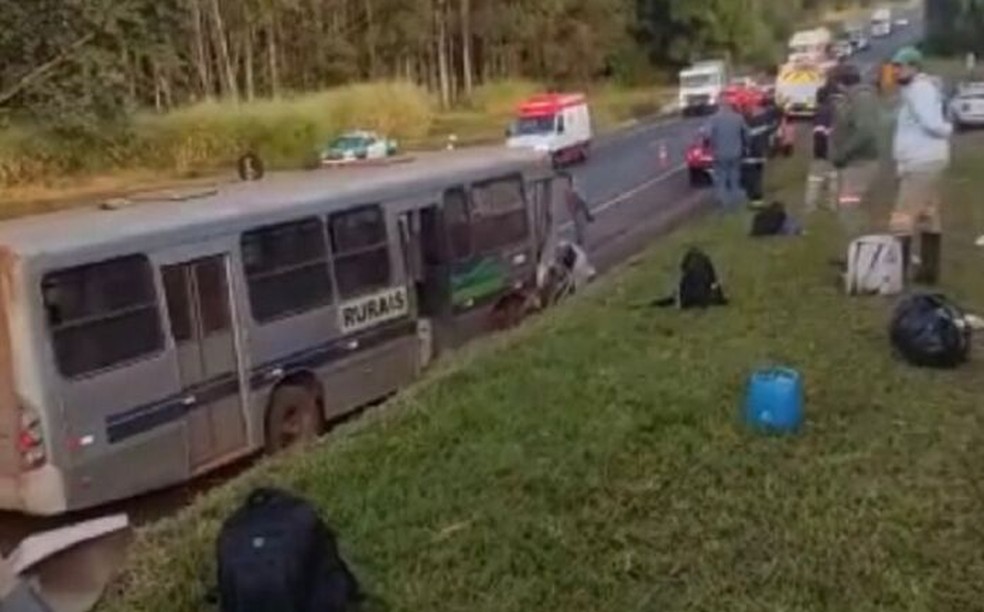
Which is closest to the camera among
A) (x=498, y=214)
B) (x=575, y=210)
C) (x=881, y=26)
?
(x=498, y=214)

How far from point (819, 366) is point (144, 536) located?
5490 millimetres

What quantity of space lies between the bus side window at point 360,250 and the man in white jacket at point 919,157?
16.5 feet

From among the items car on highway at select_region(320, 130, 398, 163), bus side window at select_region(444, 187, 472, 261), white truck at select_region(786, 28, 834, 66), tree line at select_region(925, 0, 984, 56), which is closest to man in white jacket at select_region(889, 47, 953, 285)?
bus side window at select_region(444, 187, 472, 261)

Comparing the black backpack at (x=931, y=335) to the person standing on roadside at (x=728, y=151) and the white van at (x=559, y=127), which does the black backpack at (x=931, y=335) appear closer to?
the person standing on roadside at (x=728, y=151)

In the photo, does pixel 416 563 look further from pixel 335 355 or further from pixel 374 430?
pixel 335 355

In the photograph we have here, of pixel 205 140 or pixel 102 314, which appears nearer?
pixel 102 314

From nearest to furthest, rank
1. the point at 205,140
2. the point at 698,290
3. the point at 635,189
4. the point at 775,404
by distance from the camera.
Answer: the point at 775,404
the point at 698,290
the point at 635,189
the point at 205,140

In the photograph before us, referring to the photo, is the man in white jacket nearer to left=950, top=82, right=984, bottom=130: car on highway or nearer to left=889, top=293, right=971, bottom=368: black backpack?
left=889, top=293, right=971, bottom=368: black backpack

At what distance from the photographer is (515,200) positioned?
1841 centimetres

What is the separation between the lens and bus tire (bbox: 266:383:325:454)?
43.1 ft

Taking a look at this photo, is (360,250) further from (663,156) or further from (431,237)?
(663,156)

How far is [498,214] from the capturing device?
18.0 m

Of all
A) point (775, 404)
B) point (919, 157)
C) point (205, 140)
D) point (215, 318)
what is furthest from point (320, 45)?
point (775, 404)

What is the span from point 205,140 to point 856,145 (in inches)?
1330
